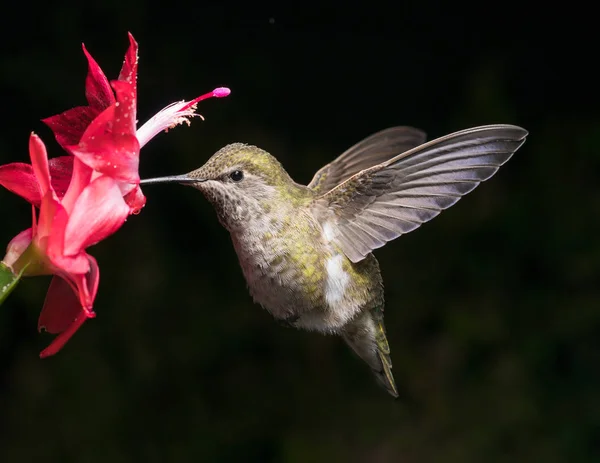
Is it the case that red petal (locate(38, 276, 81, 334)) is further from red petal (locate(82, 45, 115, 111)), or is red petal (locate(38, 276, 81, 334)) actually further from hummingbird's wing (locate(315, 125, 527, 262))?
hummingbird's wing (locate(315, 125, 527, 262))

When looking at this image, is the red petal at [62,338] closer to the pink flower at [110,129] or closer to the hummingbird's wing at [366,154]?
the pink flower at [110,129]

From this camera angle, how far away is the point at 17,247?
0.72m

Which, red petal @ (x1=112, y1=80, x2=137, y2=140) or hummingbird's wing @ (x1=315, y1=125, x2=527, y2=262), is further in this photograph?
hummingbird's wing @ (x1=315, y1=125, x2=527, y2=262)

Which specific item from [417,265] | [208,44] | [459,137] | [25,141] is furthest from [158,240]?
[459,137]

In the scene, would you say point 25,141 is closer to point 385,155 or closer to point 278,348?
point 278,348

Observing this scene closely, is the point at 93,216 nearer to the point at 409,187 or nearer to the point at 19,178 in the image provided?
the point at 19,178

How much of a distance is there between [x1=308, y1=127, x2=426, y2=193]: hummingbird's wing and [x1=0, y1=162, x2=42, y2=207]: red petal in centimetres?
54

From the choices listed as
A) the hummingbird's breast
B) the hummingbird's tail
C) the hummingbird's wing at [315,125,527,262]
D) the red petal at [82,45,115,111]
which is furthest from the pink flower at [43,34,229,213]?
the hummingbird's tail

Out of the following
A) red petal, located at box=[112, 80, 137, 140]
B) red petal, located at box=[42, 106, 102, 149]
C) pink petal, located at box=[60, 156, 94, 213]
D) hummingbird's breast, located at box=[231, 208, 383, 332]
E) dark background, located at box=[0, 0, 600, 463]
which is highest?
red petal, located at box=[112, 80, 137, 140]

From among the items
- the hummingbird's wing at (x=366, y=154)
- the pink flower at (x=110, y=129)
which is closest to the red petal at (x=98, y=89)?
the pink flower at (x=110, y=129)

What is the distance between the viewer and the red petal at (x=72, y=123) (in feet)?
2.44

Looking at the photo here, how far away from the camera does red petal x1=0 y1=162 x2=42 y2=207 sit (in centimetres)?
72

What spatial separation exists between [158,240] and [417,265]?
0.75 m

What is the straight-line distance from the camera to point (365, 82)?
2459mm
